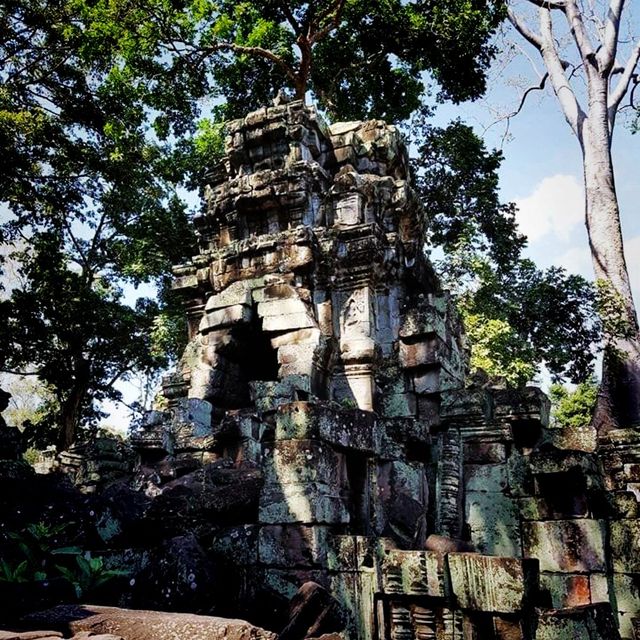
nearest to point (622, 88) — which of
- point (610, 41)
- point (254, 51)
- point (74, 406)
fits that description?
point (610, 41)

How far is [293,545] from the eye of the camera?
382 cm

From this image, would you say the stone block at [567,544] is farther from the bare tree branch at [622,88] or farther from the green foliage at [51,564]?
the bare tree branch at [622,88]

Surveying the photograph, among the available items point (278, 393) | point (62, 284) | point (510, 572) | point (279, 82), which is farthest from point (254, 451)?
point (279, 82)

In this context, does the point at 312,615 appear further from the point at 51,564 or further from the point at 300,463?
the point at 51,564

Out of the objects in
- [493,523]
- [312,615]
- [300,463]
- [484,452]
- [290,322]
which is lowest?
[312,615]

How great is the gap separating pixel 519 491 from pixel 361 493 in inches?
52.2

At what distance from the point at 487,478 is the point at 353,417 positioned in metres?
1.87

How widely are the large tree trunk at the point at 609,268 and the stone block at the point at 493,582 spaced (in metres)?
9.75

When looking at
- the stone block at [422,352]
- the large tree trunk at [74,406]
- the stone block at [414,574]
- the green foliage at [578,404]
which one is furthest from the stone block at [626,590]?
the green foliage at [578,404]

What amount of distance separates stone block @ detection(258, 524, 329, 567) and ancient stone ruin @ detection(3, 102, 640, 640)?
0.01 m

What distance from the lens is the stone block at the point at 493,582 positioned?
119 inches

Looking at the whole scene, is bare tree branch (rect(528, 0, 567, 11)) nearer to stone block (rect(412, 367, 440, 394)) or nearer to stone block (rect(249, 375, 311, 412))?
stone block (rect(412, 367, 440, 394))

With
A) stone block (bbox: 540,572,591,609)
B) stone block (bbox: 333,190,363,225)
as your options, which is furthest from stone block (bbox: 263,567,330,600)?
stone block (bbox: 333,190,363,225)

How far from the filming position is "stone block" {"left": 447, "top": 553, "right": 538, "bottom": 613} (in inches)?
119
